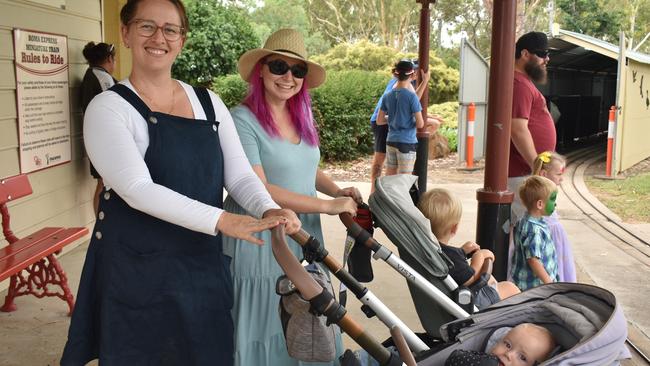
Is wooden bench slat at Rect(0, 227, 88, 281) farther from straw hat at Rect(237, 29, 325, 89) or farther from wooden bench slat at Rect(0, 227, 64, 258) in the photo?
straw hat at Rect(237, 29, 325, 89)

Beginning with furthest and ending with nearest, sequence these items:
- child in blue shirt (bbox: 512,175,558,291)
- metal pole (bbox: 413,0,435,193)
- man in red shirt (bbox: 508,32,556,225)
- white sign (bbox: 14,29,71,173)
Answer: metal pole (bbox: 413,0,435,193) < white sign (bbox: 14,29,71,173) < man in red shirt (bbox: 508,32,556,225) < child in blue shirt (bbox: 512,175,558,291)

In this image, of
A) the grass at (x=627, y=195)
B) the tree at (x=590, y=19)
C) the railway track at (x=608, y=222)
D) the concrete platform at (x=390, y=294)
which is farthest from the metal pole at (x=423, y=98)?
the tree at (x=590, y=19)

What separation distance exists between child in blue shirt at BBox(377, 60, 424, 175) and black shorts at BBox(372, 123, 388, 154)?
53cm

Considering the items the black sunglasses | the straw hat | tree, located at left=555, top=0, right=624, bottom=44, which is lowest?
the black sunglasses

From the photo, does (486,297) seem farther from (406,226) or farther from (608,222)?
(608,222)

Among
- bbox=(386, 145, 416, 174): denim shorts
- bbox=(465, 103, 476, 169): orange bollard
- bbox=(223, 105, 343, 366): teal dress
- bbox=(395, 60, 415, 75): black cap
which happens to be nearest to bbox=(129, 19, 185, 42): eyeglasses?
bbox=(223, 105, 343, 366): teal dress

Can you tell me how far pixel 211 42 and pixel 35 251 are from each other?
1209cm

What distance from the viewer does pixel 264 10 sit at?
5300 cm

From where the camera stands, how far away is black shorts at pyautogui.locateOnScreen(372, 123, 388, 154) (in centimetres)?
919

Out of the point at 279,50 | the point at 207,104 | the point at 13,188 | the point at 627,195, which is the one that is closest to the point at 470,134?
the point at 627,195

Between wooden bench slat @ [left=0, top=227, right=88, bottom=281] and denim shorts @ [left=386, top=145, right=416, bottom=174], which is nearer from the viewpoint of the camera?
wooden bench slat @ [left=0, top=227, right=88, bottom=281]

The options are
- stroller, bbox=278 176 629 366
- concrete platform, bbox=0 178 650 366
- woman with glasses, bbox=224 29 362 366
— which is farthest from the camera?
concrete platform, bbox=0 178 650 366

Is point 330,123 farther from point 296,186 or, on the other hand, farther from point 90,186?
point 296,186

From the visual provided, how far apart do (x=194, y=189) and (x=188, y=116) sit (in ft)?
0.84
